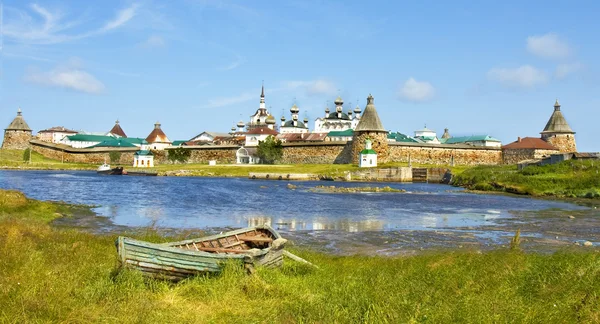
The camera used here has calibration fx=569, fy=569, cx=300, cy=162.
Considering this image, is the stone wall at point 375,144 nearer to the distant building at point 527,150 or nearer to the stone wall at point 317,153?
the stone wall at point 317,153

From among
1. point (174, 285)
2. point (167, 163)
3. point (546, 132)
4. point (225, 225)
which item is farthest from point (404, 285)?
point (167, 163)

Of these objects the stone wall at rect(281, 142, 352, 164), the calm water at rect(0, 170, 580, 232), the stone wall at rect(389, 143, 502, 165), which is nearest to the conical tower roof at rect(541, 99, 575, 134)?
the stone wall at rect(389, 143, 502, 165)

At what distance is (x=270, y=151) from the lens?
98250mm

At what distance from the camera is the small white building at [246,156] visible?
4016 inches

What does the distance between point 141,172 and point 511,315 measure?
7640cm

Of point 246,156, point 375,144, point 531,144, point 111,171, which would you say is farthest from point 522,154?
point 111,171

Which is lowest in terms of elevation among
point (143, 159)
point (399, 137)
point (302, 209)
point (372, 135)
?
point (302, 209)

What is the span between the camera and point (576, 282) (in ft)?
31.8

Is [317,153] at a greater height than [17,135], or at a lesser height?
lesser

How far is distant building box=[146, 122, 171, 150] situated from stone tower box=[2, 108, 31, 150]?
92.8 ft

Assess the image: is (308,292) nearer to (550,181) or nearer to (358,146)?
(550,181)

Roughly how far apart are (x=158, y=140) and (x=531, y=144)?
69.6 m

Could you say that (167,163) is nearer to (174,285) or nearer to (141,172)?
(141,172)

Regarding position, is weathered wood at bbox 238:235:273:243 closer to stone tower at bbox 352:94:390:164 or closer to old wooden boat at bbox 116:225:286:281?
old wooden boat at bbox 116:225:286:281
